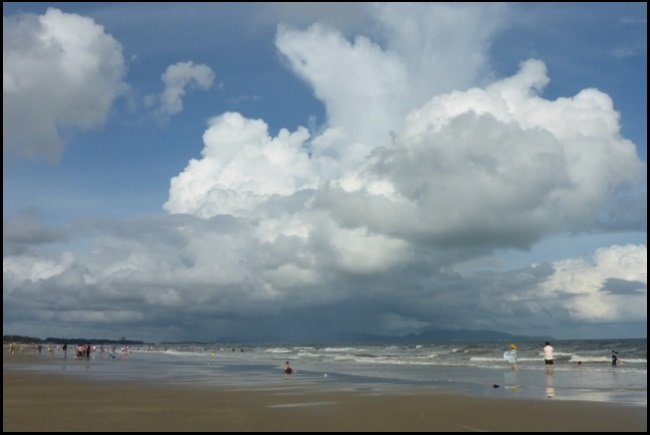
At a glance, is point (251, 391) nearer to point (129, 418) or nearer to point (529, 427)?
point (129, 418)

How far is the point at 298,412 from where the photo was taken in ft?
56.0

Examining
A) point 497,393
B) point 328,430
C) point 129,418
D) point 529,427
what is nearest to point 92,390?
point 129,418

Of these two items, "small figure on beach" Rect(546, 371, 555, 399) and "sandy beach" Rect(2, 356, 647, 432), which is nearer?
"sandy beach" Rect(2, 356, 647, 432)

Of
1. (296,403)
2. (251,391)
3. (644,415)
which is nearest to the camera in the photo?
(644,415)

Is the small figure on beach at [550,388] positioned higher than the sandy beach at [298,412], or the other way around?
the sandy beach at [298,412]

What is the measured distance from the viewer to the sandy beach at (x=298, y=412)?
14.5 m

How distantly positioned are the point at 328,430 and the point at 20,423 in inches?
306

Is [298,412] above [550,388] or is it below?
above

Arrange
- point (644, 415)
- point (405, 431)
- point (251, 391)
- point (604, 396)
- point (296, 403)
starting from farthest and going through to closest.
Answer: point (251, 391) → point (604, 396) → point (296, 403) → point (644, 415) → point (405, 431)

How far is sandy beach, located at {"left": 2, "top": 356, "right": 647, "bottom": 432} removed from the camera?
14500 millimetres

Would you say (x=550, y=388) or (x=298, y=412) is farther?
(x=550, y=388)

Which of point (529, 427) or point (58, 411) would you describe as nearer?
point (529, 427)

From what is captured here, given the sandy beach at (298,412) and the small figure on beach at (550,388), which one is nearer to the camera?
the sandy beach at (298,412)

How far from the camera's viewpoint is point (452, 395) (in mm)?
22281
